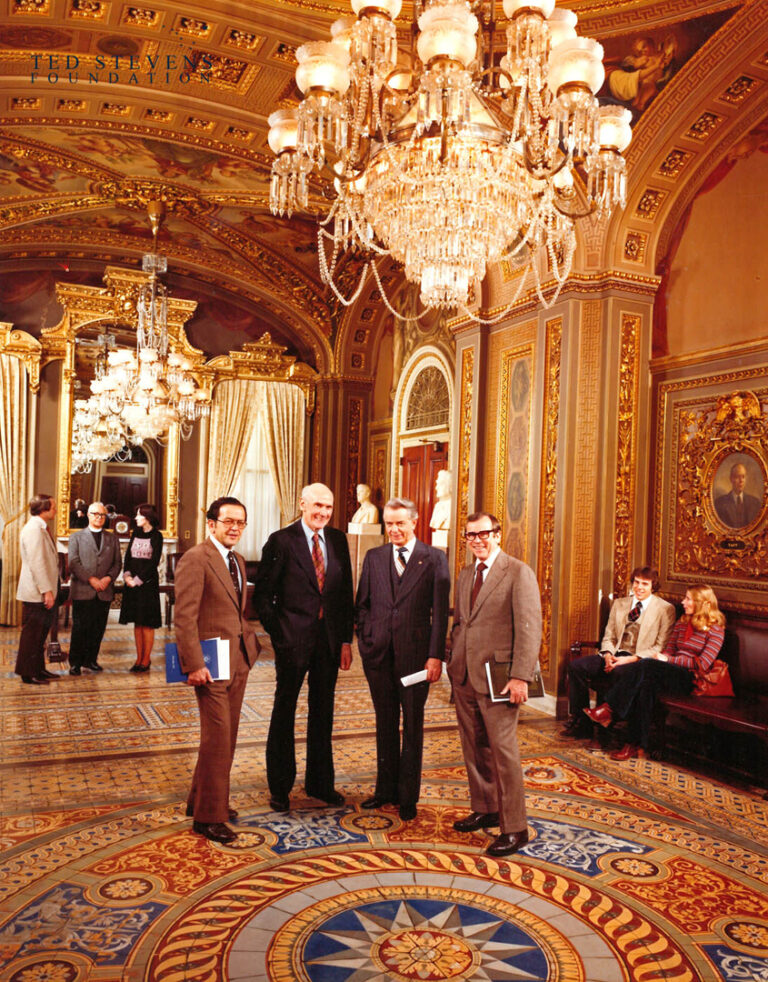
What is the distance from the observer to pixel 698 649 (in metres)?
5.41

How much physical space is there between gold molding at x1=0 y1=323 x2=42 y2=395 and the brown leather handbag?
377 inches

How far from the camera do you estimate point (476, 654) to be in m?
3.72

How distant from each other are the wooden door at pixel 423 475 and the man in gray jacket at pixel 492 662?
20.4ft

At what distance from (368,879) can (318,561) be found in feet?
4.97

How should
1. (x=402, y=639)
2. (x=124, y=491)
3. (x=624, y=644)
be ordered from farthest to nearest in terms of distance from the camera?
1. (x=124, y=491)
2. (x=624, y=644)
3. (x=402, y=639)

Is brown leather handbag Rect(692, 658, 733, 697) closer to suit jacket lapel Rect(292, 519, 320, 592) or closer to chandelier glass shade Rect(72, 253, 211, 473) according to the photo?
suit jacket lapel Rect(292, 519, 320, 592)

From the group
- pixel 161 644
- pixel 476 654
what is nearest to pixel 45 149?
pixel 161 644

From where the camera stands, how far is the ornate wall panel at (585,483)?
675 centimetres

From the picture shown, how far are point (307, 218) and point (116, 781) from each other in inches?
307

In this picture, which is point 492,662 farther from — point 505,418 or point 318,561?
point 505,418

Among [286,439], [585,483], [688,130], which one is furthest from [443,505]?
[286,439]

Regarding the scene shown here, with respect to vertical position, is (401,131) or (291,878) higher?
(401,131)

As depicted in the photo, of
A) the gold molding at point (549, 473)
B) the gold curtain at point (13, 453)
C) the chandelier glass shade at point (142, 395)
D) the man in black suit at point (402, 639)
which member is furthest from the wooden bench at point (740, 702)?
the gold curtain at point (13, 453)

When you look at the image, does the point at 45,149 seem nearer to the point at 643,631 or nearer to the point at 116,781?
the point at 116,781
